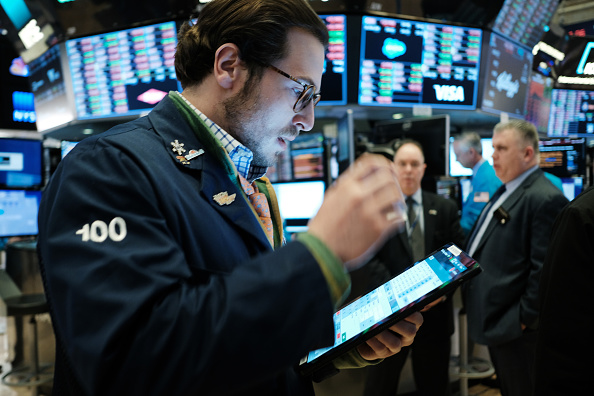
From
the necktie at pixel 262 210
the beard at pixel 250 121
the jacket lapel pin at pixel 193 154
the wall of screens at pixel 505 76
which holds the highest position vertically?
the wall of screens at pixel 505 76

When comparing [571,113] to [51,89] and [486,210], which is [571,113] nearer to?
[486,210]

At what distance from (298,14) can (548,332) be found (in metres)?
1.06

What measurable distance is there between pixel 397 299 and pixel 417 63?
9.62ft

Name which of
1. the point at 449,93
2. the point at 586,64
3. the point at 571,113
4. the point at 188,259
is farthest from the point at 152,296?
the point at 571,113

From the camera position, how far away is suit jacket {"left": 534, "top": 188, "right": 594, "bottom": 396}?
1.22 m

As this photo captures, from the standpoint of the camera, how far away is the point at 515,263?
2748mm

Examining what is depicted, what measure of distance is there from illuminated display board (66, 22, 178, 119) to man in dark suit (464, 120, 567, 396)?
2446 millimetres

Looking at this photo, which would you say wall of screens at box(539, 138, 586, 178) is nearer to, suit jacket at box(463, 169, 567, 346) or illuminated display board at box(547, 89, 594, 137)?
illuminated display board at box(547, 89, 594, 137)

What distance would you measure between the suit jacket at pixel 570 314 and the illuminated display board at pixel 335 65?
223cm

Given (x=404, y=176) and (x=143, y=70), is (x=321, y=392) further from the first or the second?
(x=143, y=70)

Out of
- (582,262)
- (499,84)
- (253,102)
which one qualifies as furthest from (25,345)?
(499,84)

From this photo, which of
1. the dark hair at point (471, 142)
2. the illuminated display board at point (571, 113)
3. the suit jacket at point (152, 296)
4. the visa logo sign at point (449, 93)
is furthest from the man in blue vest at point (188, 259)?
the illuminated display board at point (571, 113)

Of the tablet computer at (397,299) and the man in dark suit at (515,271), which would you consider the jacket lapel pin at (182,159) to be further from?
the man in dark suit at (515,271)

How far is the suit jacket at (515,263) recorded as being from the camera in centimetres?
267
